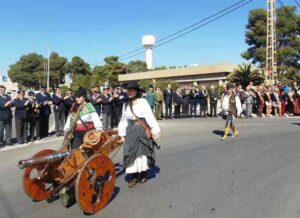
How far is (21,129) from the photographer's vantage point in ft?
45.5

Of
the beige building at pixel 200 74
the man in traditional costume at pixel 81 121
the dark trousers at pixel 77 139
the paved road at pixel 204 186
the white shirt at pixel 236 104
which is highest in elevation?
the beige building at pixel 200 74

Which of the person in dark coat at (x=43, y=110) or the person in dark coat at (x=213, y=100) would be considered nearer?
the person in dark coat at (x=43, y=110)

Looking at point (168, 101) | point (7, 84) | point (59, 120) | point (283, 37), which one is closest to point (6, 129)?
point (59, 120)

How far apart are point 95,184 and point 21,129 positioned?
865 cm

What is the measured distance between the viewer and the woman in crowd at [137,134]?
727cm

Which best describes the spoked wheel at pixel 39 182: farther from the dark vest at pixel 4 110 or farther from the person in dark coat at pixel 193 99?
the person in dark coat at pixel 193 99

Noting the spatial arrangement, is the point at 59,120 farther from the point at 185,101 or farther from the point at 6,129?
the point at 185,101

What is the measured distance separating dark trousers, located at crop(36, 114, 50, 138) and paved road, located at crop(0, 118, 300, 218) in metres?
2.18

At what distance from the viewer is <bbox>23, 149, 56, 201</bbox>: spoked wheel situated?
631cm

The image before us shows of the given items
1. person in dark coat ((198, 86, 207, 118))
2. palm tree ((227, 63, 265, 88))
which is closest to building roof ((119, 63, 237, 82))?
palm tree ((227, 63, 265, 88))

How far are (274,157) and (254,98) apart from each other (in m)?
13.8

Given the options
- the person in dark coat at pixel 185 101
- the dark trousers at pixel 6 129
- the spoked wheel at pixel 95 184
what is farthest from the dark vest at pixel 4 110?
the person in dark coat at pixel 185 101

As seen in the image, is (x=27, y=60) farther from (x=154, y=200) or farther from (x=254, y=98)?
(x=154, y=200)

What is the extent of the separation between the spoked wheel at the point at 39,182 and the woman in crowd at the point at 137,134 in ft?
4.45
